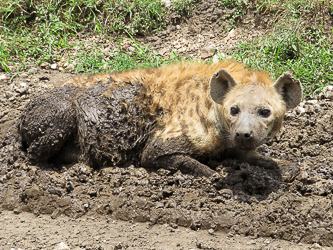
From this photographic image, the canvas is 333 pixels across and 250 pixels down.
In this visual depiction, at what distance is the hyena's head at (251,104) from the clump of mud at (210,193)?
481mm

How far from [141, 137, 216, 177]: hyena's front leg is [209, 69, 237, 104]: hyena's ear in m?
0.54

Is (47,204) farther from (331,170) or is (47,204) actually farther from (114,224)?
(331,170)

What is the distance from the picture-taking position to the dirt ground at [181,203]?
3342 millimetres

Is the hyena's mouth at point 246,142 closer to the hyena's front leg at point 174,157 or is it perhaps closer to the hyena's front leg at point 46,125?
the hyena's front leg at point 174,157

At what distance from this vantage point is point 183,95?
14.1ft

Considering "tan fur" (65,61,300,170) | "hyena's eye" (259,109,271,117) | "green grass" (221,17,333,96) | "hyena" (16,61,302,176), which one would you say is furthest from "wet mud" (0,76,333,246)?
"green grass" (221,17,333,96)

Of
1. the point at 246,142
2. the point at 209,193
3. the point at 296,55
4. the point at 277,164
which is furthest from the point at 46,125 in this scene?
the point at 296,55

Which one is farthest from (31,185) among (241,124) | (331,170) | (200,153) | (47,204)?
(331,170)

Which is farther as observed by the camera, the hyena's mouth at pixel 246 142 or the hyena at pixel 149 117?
the hyena at pixel 149 117

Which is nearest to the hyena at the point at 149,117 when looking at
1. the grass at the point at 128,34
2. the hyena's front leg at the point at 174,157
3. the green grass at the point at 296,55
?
the hyena's front leg at the point at 174,157

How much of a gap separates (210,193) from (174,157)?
533mm

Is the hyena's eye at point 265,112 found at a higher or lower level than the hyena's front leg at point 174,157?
higher

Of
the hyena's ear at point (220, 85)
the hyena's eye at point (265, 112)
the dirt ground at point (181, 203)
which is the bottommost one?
the dirt ground at point (181, 203)

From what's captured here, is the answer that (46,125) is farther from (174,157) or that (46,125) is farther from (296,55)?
(296,55)
